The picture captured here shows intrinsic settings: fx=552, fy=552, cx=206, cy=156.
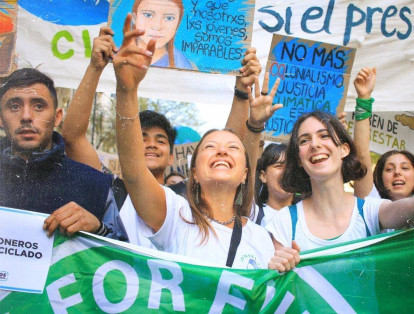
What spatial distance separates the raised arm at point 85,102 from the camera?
2.66m

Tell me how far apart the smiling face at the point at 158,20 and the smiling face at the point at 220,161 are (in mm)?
866

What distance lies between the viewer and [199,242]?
2.37m

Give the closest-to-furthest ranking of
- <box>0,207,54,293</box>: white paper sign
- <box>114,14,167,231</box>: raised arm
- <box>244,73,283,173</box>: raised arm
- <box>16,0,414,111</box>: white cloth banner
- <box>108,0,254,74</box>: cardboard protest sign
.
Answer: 1. <box>114,14,167,231</box>: raised arm
2. <box>0,207,54,293</box>: white paper sign
3. <box>244,73,283,173</box>: raised arm
4. <box>108,0,254,74</box>: cardboard protest sign
5. <box>16,0,414,111</box>: white cloth banner

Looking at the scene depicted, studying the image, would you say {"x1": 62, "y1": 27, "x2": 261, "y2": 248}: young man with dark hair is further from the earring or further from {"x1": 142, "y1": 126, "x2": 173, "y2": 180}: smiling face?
the earring

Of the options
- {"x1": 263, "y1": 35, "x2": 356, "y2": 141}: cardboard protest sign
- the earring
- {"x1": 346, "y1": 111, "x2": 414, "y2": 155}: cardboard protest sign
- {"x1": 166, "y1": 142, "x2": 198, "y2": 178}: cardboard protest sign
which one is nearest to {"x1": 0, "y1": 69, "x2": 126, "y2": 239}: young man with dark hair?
the earring

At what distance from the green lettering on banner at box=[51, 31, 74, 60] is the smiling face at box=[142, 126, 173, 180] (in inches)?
32.3

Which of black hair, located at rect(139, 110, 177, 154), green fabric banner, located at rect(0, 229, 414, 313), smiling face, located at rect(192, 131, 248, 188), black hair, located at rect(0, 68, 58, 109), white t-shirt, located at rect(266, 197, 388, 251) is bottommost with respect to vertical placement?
green fabric banner, located at rect(0, 229, 414, 313)

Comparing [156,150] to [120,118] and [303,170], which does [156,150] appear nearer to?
[303,170]

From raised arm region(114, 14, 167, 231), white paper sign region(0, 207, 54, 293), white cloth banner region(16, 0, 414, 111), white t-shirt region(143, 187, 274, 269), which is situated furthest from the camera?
white cloth banner region(16, 0, 414, 111)

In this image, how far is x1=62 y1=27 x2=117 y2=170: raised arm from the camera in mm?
2662

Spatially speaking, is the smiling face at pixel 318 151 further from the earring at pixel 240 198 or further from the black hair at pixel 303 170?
the earring at pixel 240 198

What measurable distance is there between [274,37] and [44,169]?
6.46 feet

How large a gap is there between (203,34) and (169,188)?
4.33ft

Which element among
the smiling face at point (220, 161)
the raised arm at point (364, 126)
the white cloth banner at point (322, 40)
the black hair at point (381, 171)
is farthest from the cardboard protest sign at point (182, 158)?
the smiling face at point (220, 161)
